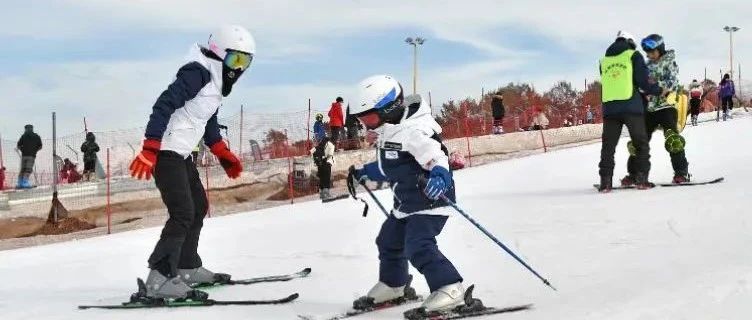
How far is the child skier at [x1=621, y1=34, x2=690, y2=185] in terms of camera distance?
31.0 feet

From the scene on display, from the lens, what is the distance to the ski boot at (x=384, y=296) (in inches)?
182

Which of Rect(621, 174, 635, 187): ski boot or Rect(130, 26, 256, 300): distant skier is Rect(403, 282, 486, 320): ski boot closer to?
Rect(130, 26, 256, 300): distant skier

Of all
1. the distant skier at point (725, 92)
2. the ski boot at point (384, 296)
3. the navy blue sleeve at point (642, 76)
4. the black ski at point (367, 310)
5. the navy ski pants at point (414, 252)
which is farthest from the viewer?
the distant skier at point (725, 92)

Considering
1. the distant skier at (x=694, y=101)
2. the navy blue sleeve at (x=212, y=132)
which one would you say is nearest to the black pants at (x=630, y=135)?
the navy blue sleeve at (x=212, y=132)

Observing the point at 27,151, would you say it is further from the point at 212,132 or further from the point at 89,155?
the point at 212,132

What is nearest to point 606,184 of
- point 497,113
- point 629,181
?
point 629,181

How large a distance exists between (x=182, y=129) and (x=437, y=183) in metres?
1.97

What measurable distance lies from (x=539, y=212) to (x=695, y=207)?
4.95ft

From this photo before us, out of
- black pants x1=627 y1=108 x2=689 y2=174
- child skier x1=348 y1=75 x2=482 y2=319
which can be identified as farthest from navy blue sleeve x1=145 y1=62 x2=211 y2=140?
black pants x1=627 y1=108 x2=689 y2=174

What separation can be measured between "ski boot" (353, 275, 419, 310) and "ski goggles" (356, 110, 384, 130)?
0.92 meters

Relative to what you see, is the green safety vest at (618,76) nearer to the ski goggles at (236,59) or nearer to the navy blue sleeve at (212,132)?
the navy blue sleeve at (212,132)

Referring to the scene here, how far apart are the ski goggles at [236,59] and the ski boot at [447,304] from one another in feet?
6.85

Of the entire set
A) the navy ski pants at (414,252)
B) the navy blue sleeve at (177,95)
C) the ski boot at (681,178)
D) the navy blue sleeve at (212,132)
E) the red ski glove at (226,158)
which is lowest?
the navy ski pants at (414,252)

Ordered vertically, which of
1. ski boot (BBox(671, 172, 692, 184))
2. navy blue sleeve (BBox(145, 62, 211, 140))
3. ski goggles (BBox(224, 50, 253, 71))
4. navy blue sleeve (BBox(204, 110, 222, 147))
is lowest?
ski boot (BBox(671, 172, 692, 184))
